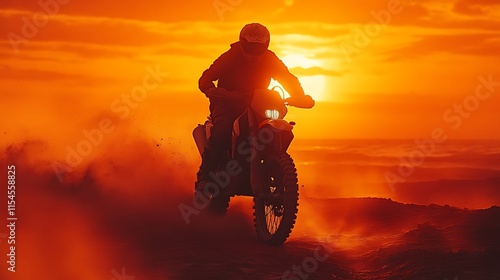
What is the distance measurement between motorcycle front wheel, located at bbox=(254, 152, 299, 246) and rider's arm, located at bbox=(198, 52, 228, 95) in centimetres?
179

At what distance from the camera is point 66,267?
13242 mm

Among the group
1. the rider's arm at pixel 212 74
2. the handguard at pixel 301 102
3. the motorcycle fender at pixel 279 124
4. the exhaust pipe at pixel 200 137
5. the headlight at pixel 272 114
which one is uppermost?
the rider's arm at pixel 212 74

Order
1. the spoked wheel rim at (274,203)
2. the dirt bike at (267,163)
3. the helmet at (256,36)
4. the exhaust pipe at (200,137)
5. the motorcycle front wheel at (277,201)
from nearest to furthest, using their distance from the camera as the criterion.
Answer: the motorcycle front wheel at (277,201), the dirt bike at (267,163), the spoked wheel rim at (274,203), the helmet at (256,36), the exhaust pipe at (200,137)

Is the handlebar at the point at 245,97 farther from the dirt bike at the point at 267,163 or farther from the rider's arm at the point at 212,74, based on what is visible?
the rider's arm at the point at 212,74

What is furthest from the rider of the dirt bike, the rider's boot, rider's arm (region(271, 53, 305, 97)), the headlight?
the headlight

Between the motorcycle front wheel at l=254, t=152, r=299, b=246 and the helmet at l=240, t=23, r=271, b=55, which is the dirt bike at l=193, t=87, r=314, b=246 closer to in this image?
the motorcycle front wheel at l=254, t=152, r=299, b=246

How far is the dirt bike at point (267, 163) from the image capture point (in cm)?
1411

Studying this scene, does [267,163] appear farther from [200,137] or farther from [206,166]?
[200,137]

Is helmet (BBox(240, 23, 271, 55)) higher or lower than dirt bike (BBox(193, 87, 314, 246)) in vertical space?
higher

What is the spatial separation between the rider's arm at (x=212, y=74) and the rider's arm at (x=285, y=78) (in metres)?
0.82

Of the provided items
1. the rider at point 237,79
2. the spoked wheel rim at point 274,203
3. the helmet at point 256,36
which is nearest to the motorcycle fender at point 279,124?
the spoked wheel rim at point 274,203

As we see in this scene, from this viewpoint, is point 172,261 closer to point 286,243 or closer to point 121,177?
point 286,243

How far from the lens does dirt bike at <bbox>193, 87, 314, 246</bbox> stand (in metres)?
14.1

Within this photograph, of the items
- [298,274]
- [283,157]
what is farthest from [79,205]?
[298,274]
